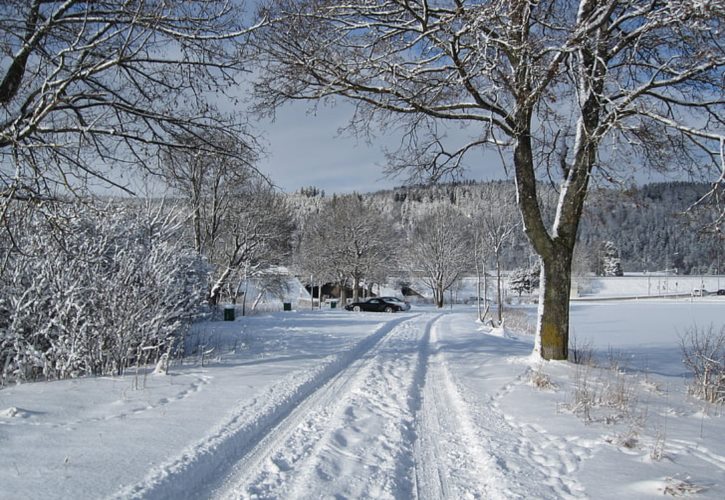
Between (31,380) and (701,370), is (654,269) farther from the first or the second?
(31,380)

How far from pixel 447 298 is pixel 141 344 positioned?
57.8m

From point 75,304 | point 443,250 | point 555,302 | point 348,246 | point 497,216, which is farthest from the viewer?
point 443,250

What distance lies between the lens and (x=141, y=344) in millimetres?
8508

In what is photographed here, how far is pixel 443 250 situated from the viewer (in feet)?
168

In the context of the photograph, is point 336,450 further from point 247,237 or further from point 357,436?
point 247,237

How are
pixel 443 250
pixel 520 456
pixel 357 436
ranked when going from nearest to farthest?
pixel 520 456
pixel 357 436
pixel 443 250

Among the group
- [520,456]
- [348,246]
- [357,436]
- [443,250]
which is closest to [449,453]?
[520,456]

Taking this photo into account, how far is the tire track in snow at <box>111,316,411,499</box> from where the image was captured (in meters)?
3.53

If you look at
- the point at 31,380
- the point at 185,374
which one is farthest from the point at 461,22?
the point at 31,380

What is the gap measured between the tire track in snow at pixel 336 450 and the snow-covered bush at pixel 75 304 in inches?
151

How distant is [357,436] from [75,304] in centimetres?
550

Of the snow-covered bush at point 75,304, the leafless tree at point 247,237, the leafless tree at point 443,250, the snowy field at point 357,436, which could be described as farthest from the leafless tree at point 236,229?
the leafless tree at point 443,250

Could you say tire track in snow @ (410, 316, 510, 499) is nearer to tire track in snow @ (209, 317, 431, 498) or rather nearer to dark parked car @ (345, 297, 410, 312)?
tire track in snow @ (209, 317, 431, 498)

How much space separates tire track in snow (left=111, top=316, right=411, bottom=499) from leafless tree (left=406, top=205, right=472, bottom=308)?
44458mm
